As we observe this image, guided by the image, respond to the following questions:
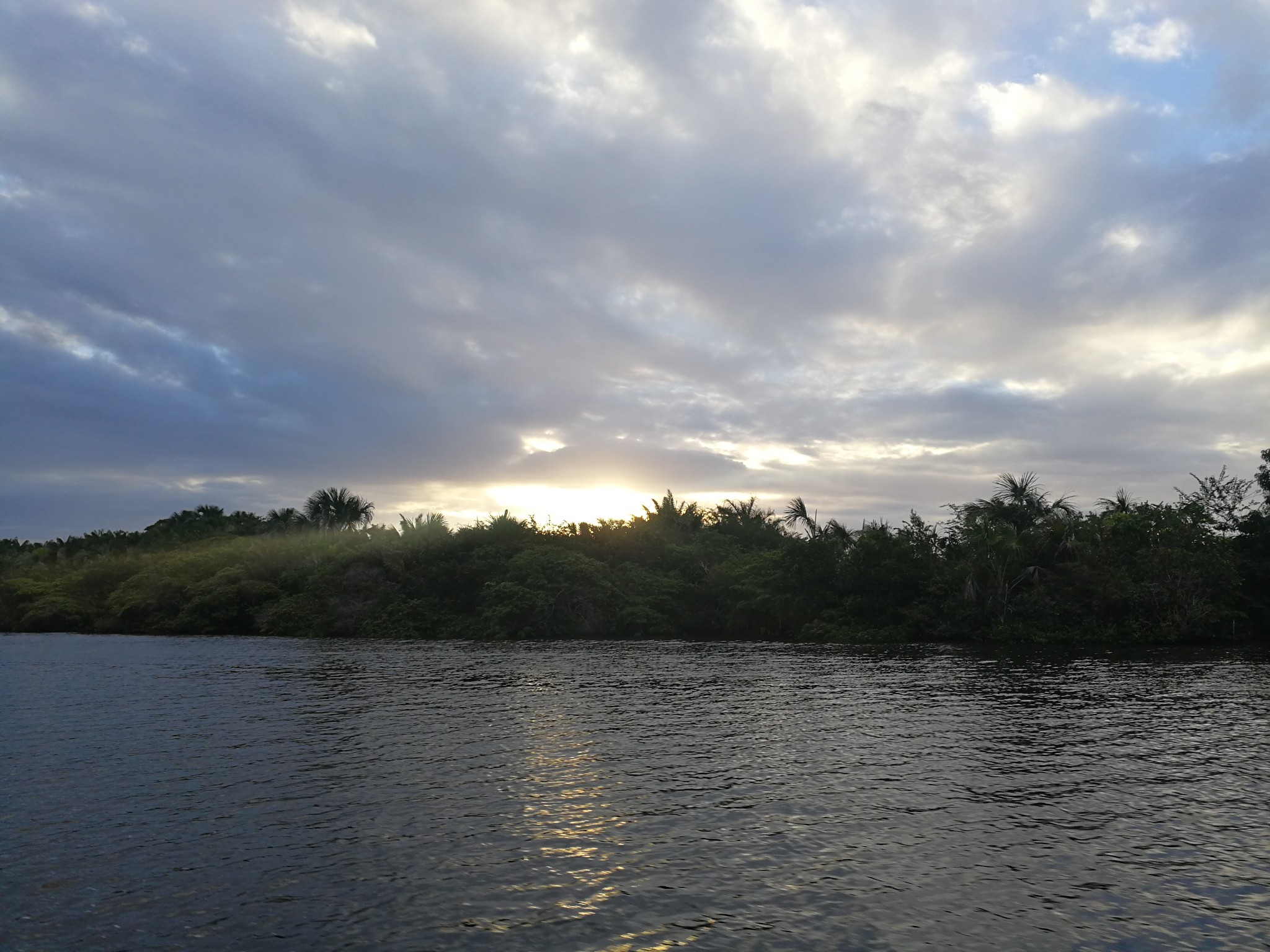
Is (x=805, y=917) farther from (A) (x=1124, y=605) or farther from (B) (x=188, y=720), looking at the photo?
(A) (x=1124, y=605)

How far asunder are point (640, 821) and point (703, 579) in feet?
230

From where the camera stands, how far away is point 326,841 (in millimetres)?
16781

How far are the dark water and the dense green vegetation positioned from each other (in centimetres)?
2994

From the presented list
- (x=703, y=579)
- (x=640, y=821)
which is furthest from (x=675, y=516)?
(x=640, y=821)

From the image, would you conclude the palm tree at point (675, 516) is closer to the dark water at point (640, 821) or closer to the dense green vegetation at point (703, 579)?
the dense green vegetation at point (703, 579)

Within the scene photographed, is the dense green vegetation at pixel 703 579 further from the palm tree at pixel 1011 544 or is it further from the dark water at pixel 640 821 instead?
the dark water at pixel 640 821

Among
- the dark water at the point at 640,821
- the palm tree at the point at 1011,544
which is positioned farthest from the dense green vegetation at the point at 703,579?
the dark water at the point at 640,821

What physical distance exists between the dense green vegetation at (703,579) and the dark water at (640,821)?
98.2 ft

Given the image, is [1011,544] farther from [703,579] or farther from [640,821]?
[640,821]

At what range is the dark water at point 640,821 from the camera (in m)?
12.7

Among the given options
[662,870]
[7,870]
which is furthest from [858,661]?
[7,870]

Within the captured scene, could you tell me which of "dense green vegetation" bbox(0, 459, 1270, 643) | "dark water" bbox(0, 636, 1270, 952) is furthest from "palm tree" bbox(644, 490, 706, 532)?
"dark water" bbox(0, 636, 1270, 952)

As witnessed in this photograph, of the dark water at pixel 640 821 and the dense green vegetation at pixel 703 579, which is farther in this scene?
the dense green vegetation at pixel 703 579

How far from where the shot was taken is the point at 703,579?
87812 millimetres
